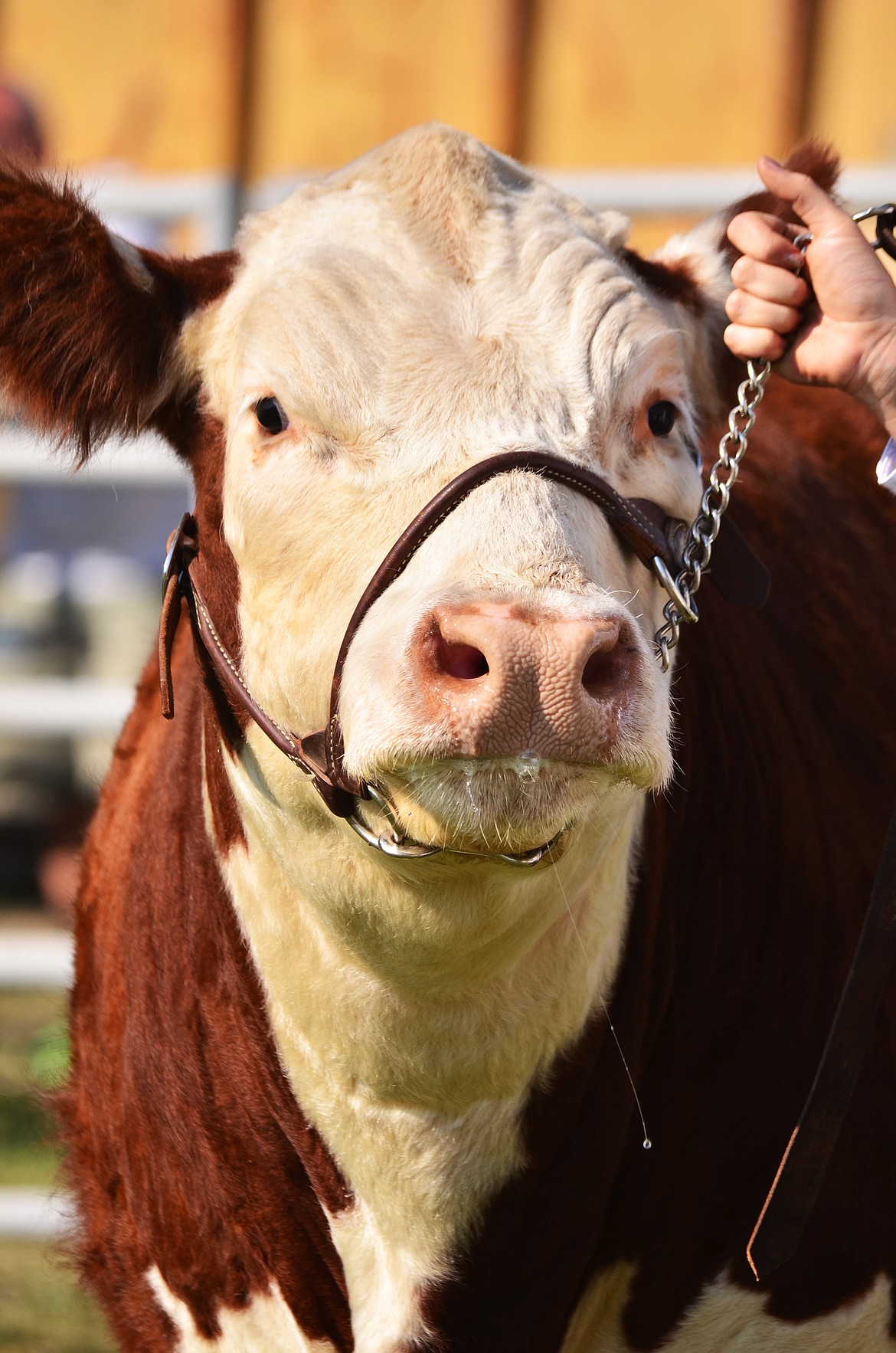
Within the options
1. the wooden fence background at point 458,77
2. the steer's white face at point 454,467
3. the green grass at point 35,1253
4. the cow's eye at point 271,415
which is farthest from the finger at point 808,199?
the wooden fence background at point 458,77

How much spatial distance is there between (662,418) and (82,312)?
2.53 ft

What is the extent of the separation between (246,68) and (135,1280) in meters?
6.80

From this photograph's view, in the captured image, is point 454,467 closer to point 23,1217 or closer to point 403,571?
point 403,571

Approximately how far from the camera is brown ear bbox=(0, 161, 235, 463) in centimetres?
212

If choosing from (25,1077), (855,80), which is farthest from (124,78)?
(25,1077)

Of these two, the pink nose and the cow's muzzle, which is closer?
the pink nose

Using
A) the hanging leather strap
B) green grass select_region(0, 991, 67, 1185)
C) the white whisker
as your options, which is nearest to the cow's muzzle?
the white whisker

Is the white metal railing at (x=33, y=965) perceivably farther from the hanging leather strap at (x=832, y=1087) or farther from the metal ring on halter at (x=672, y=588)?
the metal ring on halter at (x=672, y=588)

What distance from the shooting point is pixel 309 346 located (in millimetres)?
1953

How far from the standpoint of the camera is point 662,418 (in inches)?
81.7

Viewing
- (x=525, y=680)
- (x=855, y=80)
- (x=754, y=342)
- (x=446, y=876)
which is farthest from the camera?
(x=855, y=80)

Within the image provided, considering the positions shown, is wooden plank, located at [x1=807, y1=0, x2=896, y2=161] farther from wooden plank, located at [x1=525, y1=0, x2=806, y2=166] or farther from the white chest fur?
the white chest fur

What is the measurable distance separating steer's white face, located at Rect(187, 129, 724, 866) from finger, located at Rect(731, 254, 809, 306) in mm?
117

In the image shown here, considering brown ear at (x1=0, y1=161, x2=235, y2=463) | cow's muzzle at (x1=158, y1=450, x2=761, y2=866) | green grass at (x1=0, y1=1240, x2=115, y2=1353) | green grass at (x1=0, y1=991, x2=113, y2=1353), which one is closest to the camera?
cow's muzzle at (x1=158, y1=450, x2=761, y2=866)
